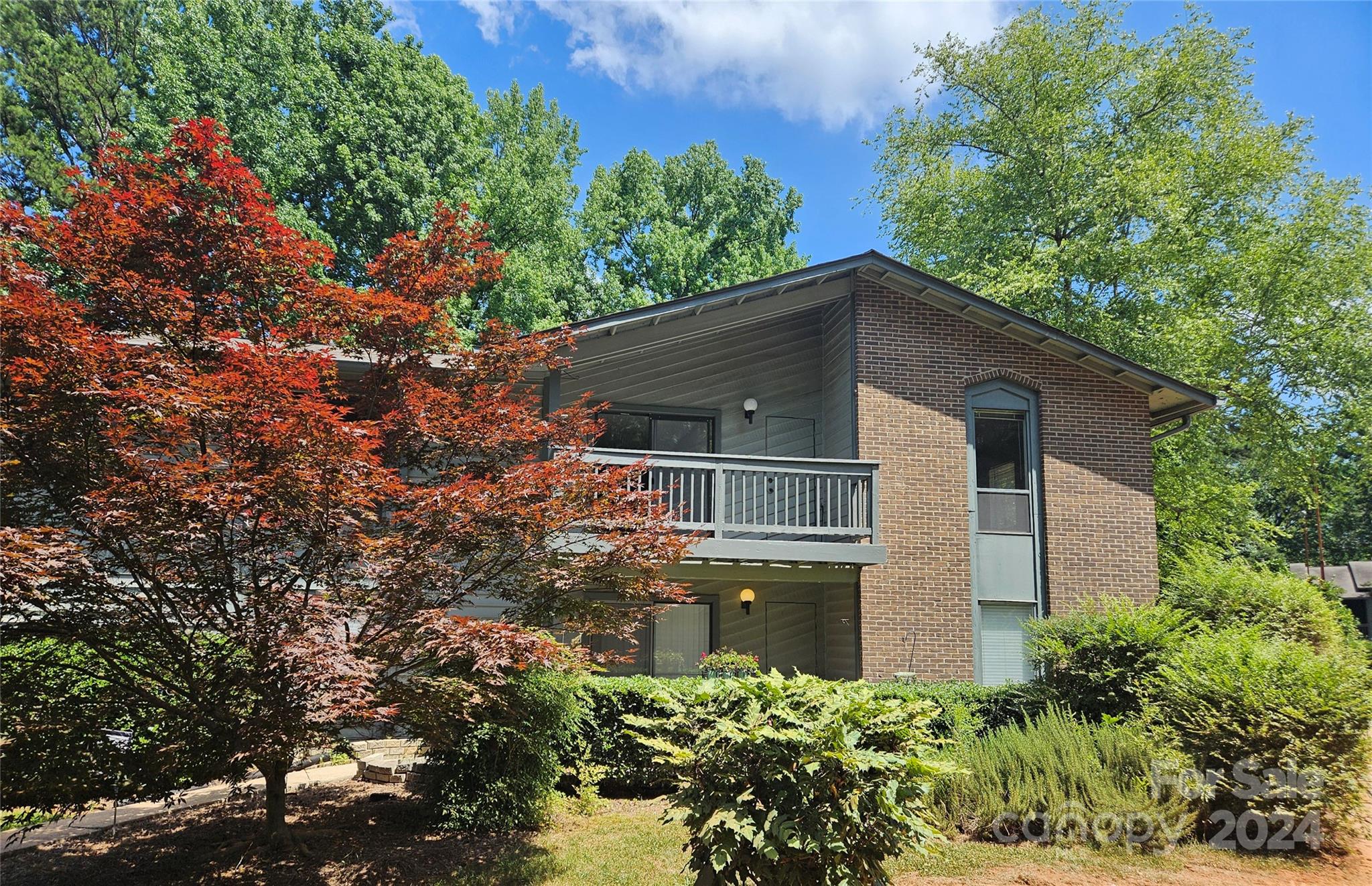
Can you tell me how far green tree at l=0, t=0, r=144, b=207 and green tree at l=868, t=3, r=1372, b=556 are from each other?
24858mm

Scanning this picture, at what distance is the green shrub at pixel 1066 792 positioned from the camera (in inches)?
296

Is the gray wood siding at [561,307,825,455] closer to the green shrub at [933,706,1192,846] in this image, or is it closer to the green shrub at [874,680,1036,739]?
the green shrub at [874,680,1036,739]

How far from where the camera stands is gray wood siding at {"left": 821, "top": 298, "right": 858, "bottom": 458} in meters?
13.8

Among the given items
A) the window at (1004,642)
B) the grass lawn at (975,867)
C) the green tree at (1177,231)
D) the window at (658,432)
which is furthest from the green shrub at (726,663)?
the green tree at (1177,231)

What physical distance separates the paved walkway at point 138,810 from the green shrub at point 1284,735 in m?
9.01

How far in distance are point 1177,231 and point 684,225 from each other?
19.2 m

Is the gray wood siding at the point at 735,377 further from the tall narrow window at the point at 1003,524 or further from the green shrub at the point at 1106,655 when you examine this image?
the green shrub at the point at 1106,655

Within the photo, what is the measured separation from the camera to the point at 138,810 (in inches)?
350

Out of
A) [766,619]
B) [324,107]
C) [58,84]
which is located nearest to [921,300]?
[766,619]

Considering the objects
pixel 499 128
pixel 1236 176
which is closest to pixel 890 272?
pixel 1236 176

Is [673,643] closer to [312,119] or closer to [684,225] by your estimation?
[312,119]

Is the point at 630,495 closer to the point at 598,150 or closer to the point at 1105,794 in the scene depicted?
the point at 1105,794

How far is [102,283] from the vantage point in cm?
662

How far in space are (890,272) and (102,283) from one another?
10.6m
